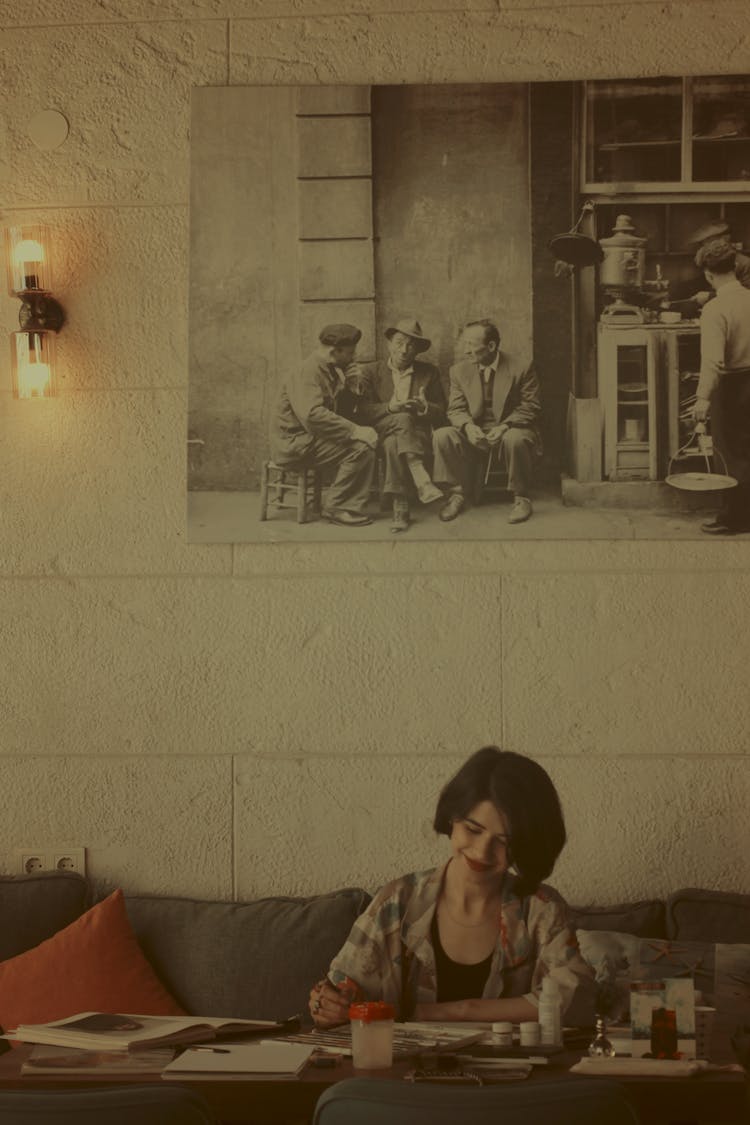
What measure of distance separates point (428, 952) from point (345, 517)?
1.11 m

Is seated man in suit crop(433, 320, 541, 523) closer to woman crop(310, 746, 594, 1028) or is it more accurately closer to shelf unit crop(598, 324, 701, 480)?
shelf unit crop(598, 324, 701, 480)

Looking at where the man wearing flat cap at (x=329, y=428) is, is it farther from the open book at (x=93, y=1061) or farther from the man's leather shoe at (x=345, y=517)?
the open book at (x=93, y=1061)

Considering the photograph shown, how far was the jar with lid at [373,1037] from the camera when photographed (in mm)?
2217

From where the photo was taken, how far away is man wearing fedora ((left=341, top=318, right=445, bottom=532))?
3461 mm

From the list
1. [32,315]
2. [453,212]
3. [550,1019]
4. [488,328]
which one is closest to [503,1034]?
[550,1019]

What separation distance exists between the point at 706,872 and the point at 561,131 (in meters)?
1.72

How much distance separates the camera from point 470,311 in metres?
3.46

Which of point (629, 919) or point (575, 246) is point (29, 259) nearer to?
point (575, 246)

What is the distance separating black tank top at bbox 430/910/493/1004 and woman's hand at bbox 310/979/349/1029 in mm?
204

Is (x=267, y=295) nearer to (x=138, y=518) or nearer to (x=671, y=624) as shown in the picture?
(x=138, y=518)

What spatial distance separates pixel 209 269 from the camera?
3.51 metres

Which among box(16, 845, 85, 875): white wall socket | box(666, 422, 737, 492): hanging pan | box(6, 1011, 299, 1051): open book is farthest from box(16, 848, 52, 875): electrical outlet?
box(666, 422, 737, 492): hanging pan

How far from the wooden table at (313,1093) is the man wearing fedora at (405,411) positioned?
1.57m

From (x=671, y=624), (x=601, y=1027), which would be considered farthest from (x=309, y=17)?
(x=601, y=1027)
